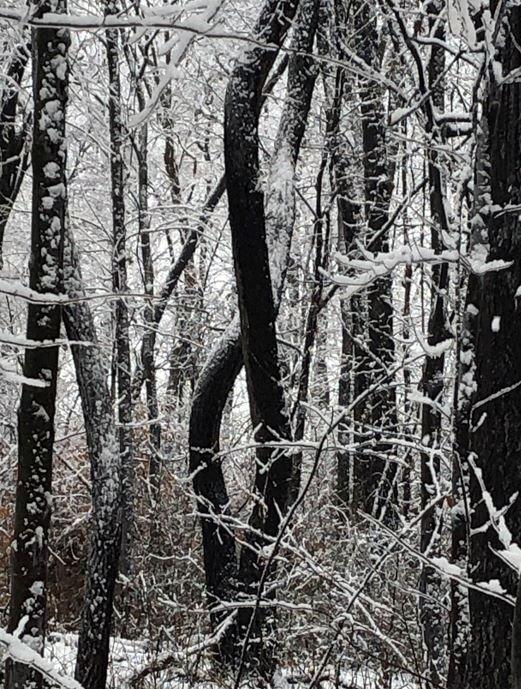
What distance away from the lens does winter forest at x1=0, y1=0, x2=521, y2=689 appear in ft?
8.44

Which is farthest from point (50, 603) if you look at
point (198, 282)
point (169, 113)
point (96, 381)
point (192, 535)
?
point (169, 113)

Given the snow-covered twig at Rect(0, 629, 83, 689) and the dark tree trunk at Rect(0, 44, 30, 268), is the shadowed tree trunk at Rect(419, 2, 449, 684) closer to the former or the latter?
the snow-covered twig at Rect(0, 629, 83, 689)

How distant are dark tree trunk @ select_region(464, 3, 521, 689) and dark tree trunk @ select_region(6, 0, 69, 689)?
5.55 feet

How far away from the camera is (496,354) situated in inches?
104

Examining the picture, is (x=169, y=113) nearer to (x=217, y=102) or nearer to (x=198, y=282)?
(x=217, y=102)

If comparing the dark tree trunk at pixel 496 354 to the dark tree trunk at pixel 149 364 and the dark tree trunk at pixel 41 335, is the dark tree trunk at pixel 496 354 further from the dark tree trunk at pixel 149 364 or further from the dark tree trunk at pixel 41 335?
the dark tree trunk at pixel 149 364

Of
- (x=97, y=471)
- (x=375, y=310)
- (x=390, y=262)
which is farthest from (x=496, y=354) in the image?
(x=375, y=310)

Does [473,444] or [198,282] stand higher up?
[198,282]

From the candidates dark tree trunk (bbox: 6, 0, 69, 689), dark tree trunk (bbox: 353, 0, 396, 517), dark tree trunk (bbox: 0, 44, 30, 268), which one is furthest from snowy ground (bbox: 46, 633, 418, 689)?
dark tree trunk (bbox: 0, 44, 30, 268)

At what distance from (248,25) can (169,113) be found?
7.18 ft

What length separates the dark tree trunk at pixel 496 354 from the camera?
2541 mm

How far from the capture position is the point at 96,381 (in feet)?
16.4

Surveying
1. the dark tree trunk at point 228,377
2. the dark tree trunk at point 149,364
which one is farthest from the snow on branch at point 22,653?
the dark tree trunk at point 149,364

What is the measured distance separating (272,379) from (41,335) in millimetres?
1713
